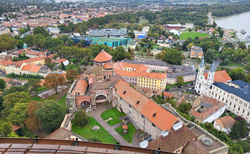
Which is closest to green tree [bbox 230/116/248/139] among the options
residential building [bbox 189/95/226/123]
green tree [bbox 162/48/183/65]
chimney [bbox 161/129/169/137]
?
residential building [bbox 189/95/226/123]

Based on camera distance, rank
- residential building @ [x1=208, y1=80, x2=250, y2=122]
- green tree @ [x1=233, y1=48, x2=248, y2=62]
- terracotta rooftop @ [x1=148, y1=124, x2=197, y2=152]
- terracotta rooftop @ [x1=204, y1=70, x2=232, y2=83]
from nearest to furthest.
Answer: terracotta rooftop @ [x1=148, y1=124, x2=197, y2=152], residential building @ [x1=208, y1=80, x2=250, y2=122], terracotta rooftop @ [x1=204, y1=70, x2=232, y2=83], green tree @ [x1=233, y1=48, x2=248, y2=62]

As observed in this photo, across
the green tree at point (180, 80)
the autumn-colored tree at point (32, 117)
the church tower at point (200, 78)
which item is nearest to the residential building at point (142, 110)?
the autumn-colored tree at point (32, 117)

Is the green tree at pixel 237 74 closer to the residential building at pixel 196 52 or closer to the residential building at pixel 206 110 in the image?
the residential building at pixel 206 110

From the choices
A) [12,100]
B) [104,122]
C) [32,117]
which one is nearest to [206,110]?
[104,122]

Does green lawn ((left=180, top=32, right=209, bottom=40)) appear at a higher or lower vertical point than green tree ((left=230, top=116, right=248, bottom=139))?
higher

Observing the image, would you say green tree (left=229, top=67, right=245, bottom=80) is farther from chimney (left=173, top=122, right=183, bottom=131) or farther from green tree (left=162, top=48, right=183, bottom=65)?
chimney (left=173, top=122, right=183, bottom=131)
